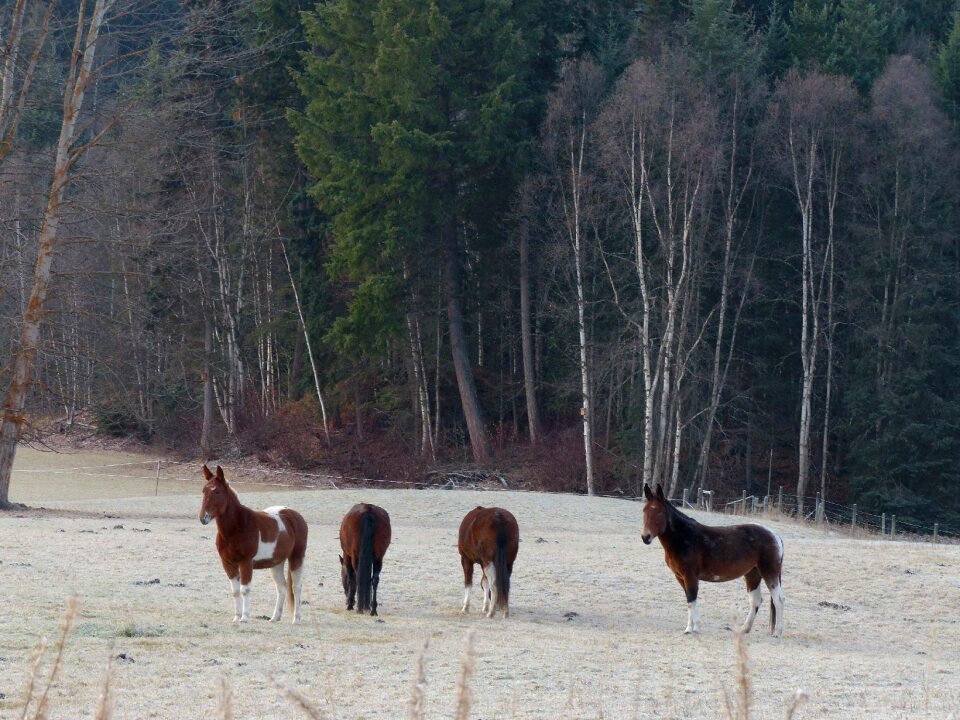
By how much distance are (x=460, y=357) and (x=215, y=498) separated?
1266 inches

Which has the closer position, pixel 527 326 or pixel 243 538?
pixel 243 538

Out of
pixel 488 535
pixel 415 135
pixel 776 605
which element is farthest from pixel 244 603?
pixel 415 135

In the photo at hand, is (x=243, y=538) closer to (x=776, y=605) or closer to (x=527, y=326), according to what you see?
(x=776, y=605)

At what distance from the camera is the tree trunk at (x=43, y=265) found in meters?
25.2

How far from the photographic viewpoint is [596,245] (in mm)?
43375

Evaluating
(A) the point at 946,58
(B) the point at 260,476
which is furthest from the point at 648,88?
(B) the point at 260,476

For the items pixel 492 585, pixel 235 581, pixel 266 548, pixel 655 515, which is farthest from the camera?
pixel 492 585

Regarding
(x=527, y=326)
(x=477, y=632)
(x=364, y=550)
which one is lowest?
(x=477, y=632)

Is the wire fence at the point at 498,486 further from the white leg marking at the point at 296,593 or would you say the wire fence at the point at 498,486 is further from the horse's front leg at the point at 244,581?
the horse's front leg at the point at 244,581

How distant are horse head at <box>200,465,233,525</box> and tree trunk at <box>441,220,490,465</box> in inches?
1244

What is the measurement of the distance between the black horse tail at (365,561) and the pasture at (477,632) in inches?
7.5

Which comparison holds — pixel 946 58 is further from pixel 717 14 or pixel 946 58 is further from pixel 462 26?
pixel 462 26

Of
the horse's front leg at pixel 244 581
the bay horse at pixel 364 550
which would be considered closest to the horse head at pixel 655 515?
the bay horse at pixel 364 550

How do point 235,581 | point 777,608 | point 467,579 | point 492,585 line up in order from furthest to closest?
1. point 467,579
2. point 492,585
3. point 777,608
4. point 235,581
